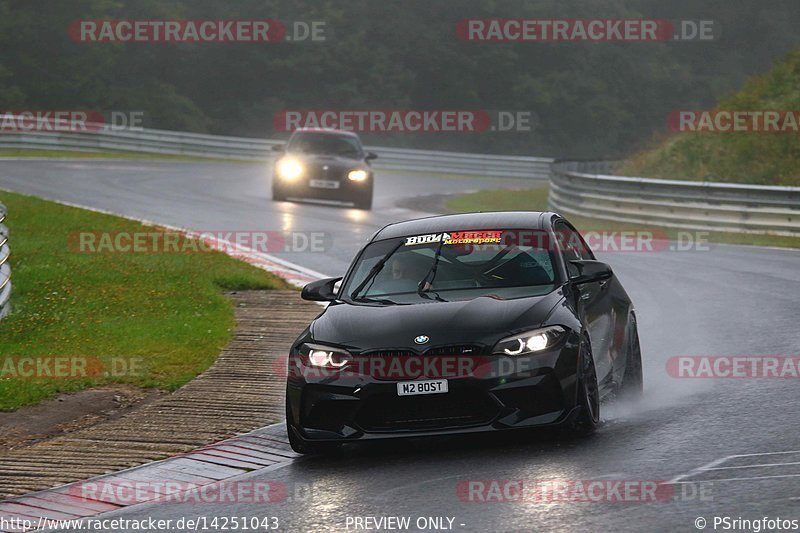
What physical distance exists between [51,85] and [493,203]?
1203 inches

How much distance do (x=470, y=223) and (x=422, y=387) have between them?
2.08 meters

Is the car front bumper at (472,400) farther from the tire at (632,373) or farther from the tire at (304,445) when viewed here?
the tire at (632,373)

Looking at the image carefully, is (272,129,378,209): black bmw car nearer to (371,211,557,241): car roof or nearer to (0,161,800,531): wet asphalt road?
(0,161,800,531): wet asphalt road

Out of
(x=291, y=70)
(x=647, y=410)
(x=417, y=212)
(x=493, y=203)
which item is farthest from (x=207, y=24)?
(x=647, y=410)

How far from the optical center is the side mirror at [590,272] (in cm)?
927

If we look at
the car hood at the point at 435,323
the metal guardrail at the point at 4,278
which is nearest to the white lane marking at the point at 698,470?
the car hood at the point at 435,323

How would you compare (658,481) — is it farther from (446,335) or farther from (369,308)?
(369,308)

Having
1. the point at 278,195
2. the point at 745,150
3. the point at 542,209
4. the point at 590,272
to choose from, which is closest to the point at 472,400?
the point at 590,272

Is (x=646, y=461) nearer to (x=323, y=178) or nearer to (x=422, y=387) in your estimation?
(x=422, y=387)

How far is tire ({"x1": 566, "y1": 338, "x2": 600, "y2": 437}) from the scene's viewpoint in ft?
27.8

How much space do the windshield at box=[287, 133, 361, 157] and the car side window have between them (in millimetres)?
20388

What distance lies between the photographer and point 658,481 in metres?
7.34

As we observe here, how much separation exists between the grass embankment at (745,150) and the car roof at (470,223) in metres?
20.7

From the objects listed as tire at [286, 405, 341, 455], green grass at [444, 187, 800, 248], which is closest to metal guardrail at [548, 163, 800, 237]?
green grass at [444, 187, 800, 248]
